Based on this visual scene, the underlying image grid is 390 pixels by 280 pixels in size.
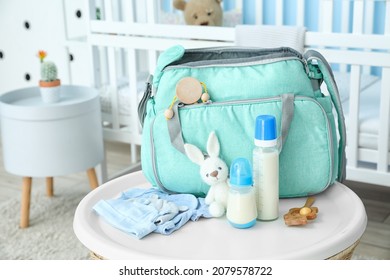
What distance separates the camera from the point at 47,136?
203 cm

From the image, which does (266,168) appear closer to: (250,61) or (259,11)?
(250,61)

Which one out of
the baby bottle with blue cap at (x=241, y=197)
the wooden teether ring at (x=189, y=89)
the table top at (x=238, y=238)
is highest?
the wooden teether ring at (x=189, y=89)

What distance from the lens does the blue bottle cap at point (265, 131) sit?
100cm

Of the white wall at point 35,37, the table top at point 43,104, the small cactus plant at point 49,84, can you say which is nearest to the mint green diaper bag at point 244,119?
the table top at point 43,104

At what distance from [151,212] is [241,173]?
7.1 inches

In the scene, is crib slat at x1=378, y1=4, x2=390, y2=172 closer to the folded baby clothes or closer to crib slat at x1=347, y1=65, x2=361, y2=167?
crib slat at x1=347, y1=65, x2=361, y2=167

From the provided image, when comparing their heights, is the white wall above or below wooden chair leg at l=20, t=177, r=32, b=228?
above

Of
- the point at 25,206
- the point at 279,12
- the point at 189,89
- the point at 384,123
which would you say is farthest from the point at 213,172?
the point at 279,12

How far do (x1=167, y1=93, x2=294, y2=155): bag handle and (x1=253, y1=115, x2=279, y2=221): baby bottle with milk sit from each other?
5 centimetres

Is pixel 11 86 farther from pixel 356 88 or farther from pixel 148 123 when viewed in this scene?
pixel 148 123

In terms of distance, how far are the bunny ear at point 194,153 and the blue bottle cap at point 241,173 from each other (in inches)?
3.8

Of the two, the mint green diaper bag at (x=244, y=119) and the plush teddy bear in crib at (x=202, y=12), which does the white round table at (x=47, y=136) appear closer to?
the plush teddy bear in crib at (x=202, y=12)

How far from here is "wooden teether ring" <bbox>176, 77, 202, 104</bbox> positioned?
1110 mm

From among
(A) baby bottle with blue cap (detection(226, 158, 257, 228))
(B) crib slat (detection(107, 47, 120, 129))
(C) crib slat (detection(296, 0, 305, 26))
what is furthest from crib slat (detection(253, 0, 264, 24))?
(A) baby bottle with blue cap (detection(226, 158, 257, 228))
